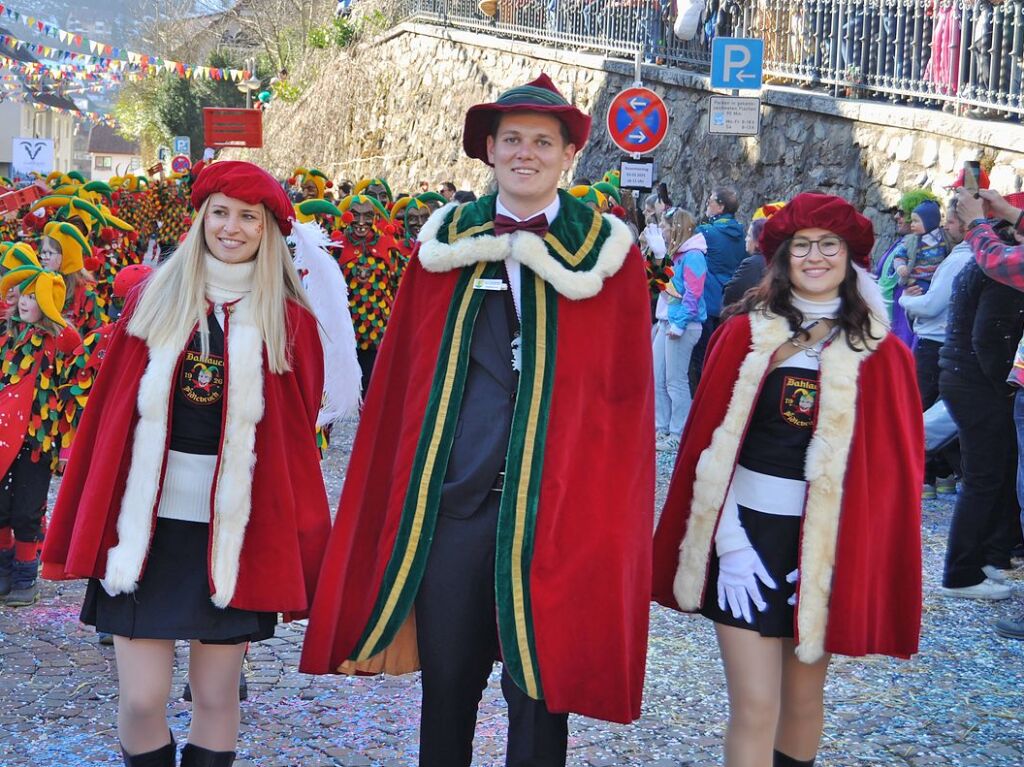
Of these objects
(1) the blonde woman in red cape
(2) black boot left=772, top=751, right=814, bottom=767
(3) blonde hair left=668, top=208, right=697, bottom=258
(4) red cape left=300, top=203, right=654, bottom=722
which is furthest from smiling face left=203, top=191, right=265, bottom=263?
(3) blonde hair left=668, top=208, right=697, bottom=258

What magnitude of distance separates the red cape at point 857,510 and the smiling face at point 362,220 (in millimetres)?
6682

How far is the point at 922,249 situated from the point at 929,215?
1.03ft

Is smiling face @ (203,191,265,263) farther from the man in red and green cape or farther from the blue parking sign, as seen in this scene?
the blue parking sign

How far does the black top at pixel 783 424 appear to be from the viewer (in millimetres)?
3789

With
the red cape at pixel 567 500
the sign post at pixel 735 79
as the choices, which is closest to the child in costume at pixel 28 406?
the red cape at pixel 567 500

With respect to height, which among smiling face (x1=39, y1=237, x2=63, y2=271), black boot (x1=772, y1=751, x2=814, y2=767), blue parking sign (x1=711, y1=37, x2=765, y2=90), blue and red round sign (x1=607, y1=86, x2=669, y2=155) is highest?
blue parking sign (x1=711, y1=37, x2=765, y2=90)

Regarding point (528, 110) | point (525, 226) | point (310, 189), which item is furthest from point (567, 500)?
point (310, 189)

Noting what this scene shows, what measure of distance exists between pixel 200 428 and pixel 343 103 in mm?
34167

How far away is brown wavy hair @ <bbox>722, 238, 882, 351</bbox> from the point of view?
3.82 metres

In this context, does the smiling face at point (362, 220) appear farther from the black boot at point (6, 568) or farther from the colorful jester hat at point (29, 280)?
the black boot at point (6, 568)

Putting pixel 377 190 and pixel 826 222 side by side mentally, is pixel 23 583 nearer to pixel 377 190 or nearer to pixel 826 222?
pixel 826 222

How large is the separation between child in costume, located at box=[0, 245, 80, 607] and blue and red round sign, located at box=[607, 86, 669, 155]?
7.14 metres

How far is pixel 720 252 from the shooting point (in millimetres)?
11266

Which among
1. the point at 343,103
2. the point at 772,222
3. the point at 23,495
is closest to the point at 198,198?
the point at 772,222
